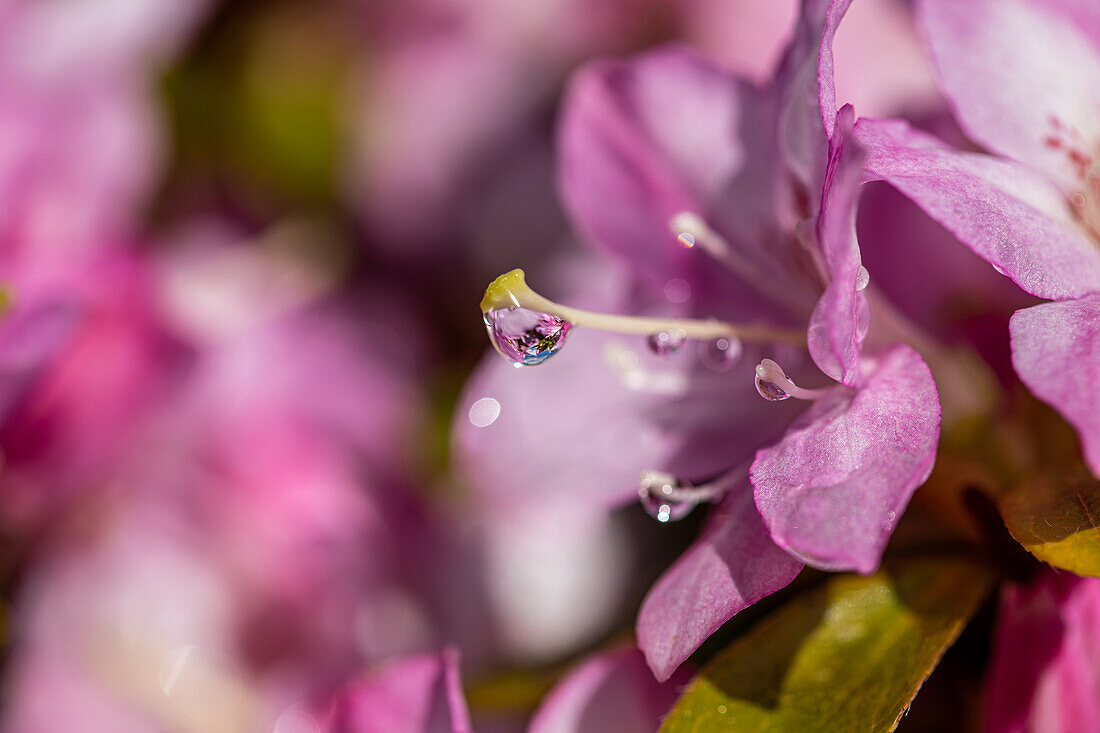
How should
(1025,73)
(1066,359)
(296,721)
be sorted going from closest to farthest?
(1066,359) < (1025,73) < (296,721)

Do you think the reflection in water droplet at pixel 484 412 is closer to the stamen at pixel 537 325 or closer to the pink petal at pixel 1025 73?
the stamen at pixel 537 325

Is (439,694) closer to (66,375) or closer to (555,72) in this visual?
(66,375)

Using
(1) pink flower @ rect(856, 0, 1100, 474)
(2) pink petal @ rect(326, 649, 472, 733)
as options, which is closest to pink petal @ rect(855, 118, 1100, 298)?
(1) pink flower @ rect(856, 0, 1100, 474)

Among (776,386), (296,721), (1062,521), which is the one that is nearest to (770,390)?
(776,386)

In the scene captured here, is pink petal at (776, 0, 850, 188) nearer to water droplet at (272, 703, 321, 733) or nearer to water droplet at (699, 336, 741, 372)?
water droplet at (699, 336, 741, 372)

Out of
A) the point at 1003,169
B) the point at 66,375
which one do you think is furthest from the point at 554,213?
the point at 1003,169

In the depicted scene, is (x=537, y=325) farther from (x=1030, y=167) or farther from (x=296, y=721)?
(x=296, y=721)

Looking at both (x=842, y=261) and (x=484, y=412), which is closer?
(x=842, y=261)
